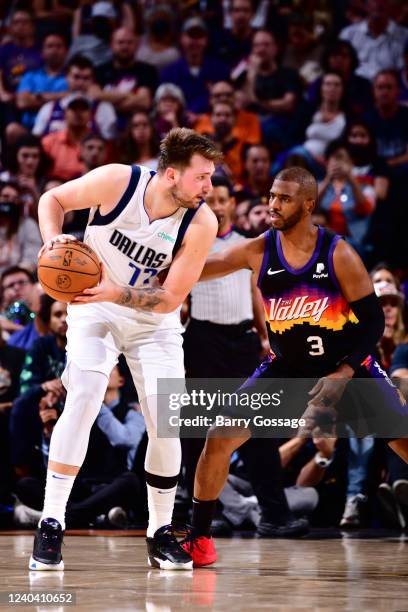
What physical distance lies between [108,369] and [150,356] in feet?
0.63

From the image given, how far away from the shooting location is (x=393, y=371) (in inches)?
249

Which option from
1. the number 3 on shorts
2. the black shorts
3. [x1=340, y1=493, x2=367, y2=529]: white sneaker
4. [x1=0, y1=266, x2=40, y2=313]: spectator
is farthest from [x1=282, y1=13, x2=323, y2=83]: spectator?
the black shorts

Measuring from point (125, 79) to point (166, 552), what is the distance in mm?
6969

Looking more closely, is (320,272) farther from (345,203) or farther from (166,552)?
(345,203)

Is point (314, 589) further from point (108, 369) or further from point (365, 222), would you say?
point (365, 222)

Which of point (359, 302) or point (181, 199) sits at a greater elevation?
point (181, 199)

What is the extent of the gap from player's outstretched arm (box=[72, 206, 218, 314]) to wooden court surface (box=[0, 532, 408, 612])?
3.52ft

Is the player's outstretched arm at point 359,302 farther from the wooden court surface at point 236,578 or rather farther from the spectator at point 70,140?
the spectator at point 70,140

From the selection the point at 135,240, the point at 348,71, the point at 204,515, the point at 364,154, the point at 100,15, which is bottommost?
the point at 204,515

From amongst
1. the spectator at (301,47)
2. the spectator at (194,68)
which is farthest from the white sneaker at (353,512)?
the spectator at (301,47)

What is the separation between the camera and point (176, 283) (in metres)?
4.05

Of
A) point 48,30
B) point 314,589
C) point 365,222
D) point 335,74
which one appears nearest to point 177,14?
point 48,30

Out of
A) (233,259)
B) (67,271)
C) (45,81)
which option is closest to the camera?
(67,271)

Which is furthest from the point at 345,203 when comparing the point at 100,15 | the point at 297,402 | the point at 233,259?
the point at 297,402
